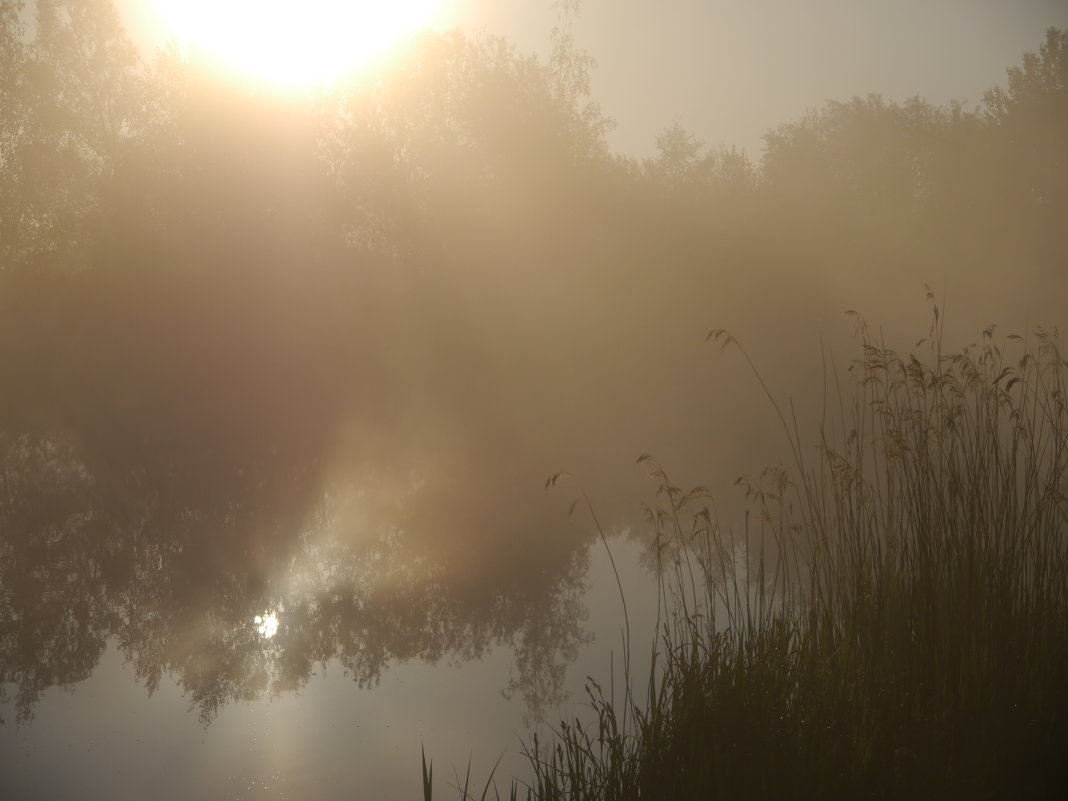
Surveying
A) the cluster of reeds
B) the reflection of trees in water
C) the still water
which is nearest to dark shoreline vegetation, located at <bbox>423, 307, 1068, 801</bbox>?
A: the cluster of reeds

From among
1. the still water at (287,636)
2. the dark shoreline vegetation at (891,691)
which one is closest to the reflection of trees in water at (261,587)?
the still water at (287,636)

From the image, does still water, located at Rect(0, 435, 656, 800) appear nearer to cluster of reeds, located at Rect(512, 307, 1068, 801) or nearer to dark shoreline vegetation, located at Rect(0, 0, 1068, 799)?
dark shoreline vegetation, located at Rect(0, 0, 1068, 799)

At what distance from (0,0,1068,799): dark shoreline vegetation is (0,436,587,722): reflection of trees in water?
4 centimetres

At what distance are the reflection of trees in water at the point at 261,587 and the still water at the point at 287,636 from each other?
2 cm

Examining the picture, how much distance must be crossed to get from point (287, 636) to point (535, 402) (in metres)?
12.6

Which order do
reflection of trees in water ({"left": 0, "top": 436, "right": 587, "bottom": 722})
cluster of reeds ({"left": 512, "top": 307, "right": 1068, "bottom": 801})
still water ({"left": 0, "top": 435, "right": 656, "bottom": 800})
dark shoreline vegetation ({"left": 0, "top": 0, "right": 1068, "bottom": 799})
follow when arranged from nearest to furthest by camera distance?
cluster of reeds ({"left": 512, "top": 307, "right": 1068, "bottom": 801})
dark shoreline vegetation ({"left": 0, "top": 0, "right": 1068, "bottom": 799})
still water ({"left": 0, "top": 435, "right": 656, "bottom": 800})
reflection of trees in water ({"left": 0, "top": 436, "right": 587, "bottom": 722})

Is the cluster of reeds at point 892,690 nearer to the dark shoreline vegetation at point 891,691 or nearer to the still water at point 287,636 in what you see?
the dark shoreline vegetation at point 891,691

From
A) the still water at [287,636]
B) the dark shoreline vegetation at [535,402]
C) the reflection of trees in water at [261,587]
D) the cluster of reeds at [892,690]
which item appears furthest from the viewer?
the reflection of trees in water at [261,587]

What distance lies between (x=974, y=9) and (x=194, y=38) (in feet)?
60.1

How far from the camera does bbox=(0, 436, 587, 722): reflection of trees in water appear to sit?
5238 mm

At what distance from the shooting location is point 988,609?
10.6 feet

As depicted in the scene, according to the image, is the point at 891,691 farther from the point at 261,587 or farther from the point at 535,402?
the point at 535,402

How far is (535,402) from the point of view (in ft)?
59.9

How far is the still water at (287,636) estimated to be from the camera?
409 centimetres
